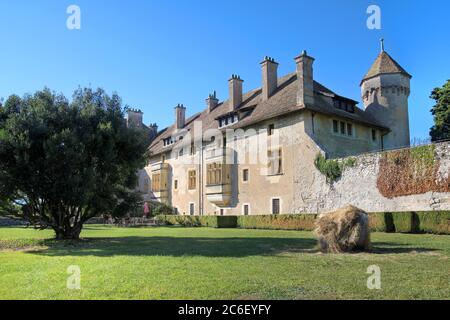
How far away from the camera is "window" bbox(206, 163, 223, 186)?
38688 millimetres

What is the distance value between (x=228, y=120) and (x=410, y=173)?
62.0ft

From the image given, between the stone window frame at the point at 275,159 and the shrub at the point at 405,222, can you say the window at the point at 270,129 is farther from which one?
the shrub at the point at 405,222

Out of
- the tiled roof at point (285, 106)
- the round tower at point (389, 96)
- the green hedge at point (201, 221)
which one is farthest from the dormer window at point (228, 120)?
the round tower at point (389, 96)

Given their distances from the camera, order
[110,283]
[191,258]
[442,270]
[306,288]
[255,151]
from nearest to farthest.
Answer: [306,288] < [110,283] < [442,270] < [191,258] < [255,151]

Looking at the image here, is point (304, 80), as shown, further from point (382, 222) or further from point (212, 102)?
point (212, 102)

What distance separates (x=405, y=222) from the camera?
846 inches

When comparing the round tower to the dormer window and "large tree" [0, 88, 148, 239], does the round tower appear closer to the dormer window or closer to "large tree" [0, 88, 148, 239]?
the dormer window

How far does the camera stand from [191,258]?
1149 cm

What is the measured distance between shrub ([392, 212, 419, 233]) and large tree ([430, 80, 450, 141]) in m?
25.0

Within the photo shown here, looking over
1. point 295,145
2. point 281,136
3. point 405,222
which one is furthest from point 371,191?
point 281,136
